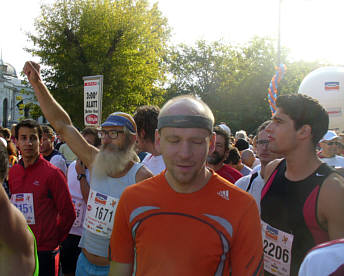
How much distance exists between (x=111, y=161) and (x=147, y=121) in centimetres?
85

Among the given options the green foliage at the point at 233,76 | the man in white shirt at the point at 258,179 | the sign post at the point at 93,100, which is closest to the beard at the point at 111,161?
the man in white shirt at the point at 258,179

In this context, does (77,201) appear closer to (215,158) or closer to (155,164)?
(155,164)

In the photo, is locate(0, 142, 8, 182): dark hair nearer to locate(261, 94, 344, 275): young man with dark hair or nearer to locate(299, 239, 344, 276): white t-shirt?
locate(261, 94, 344, 275): young man with dark hair

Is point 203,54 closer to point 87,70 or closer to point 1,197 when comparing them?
point 87,70

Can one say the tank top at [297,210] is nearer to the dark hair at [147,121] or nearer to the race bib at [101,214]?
the race bib at [101,214]

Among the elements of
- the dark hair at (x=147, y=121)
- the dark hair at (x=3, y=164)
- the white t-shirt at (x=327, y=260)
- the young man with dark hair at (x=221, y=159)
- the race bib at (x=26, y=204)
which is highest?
the dark hair at (x=147, y=121)

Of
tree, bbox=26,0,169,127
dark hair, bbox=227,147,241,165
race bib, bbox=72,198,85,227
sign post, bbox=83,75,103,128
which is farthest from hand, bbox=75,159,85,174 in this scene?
tree, bbox=26,0,169,127

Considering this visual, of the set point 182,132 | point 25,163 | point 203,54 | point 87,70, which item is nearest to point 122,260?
point 182,132

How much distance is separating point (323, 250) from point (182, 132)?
3.36ft

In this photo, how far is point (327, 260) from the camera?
883 millimetres

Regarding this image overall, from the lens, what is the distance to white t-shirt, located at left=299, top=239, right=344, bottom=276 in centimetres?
87

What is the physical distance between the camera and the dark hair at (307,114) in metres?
2.63

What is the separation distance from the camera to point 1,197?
1761 mm

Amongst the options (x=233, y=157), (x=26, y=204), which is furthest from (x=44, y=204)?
(x=233, y=157)
